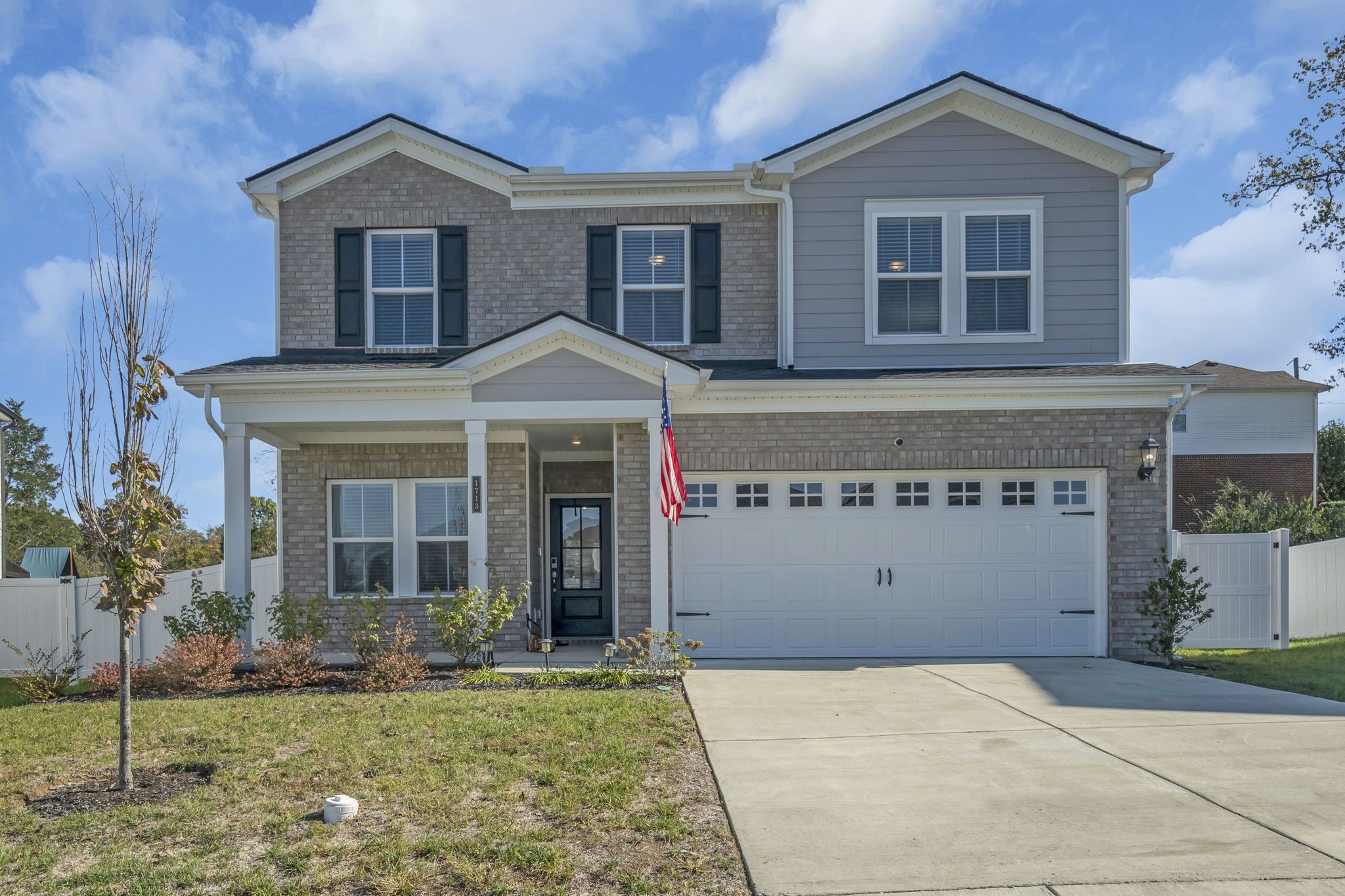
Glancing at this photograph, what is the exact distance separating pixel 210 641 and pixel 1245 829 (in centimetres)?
890

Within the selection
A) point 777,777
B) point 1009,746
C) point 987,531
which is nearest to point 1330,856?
point 1009,746

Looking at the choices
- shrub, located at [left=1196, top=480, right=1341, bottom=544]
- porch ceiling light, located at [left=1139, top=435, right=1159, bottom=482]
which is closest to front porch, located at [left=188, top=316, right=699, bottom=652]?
porch ceiling light, located at [left=1139, top=435, right=1159, bottom=482]

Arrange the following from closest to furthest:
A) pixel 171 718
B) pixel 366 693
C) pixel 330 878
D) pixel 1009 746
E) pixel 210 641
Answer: pixel 330 878 → pixel 1009 746 → pixel 171 718 → pixel 366 693 → pixel 210 641

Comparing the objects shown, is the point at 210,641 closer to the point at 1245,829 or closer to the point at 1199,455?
the point at 1245,829

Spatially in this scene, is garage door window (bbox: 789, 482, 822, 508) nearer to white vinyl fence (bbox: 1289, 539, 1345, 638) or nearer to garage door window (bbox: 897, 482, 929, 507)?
garage door window (bbox: 897, 482, 929, 507)

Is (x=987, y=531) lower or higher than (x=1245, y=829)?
higher

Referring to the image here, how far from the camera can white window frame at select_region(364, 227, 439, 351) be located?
1195cm

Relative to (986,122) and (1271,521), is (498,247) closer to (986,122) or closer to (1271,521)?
(986,122)

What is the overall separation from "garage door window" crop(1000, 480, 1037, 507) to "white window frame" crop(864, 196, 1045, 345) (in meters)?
1.89

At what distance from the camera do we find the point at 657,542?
33.0 feet

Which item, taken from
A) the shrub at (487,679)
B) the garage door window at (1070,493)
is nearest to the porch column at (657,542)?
the shrub at (487,679)

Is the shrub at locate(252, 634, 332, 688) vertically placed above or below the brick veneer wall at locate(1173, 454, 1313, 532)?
below

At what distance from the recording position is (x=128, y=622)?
6.01 metres

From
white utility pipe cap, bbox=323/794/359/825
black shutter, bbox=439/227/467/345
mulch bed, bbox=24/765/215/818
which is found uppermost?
black shutter, bbox=439/227/467/345
